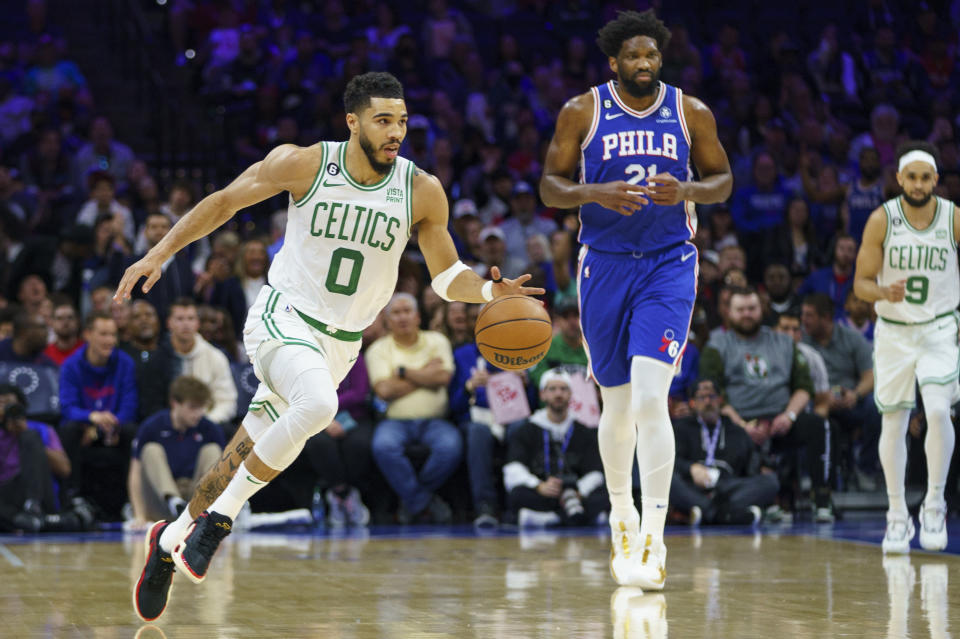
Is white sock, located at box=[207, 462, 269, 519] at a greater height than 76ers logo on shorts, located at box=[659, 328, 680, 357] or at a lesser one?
lesser

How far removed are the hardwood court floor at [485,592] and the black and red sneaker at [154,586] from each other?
8 centimetres

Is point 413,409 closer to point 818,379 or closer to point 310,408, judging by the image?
point 818,379

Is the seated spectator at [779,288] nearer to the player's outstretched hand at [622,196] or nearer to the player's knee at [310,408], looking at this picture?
the player's outstretched hand at [622,196]

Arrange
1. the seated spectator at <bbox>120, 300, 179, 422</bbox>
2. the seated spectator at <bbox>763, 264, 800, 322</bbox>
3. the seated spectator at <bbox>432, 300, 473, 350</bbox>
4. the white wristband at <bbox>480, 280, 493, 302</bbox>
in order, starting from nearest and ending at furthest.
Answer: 1. the white wristband at <bbox>480, 280, 493, 302</bbox>
2. the seated spectator at <bbox>120, 300, 179, 422</bbox>
3. the seated spectator at <bbox>432, 300, 473, 350</bbox>
4. the seated spectator at <bbox>763, 264, 800, 322</bbox>

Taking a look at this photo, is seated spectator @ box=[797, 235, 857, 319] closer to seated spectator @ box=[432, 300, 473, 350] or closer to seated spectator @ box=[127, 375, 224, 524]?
seated spectator @ box=[432, 300, 473, 350]

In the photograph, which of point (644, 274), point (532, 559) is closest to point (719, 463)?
point (532, 559)

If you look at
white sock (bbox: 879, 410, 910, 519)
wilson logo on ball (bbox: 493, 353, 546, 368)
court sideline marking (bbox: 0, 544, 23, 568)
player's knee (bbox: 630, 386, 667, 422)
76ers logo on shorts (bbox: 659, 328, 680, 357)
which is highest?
76ers logo on shorts (bbox: 659, 328, 680, 357)

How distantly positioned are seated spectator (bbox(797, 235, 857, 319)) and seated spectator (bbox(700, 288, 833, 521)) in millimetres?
1618

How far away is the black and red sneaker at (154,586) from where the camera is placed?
4973 mm

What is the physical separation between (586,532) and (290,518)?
2.11 metres

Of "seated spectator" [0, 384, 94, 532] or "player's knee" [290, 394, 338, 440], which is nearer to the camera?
"player's knee" [290, 394, 338, 440]

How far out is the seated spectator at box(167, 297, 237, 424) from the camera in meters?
9.77

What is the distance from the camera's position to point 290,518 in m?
9.55

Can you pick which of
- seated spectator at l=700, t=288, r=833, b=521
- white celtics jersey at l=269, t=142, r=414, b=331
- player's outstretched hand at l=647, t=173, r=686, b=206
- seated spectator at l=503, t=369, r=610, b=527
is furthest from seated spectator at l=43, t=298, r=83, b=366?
player's outstretched hand at l=647, t=173, r=686, b=206
